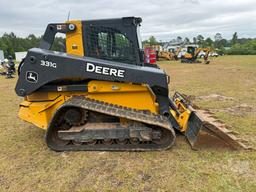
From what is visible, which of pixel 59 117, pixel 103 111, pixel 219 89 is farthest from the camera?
pixel 219 89

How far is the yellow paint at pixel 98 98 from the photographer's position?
4.92 m

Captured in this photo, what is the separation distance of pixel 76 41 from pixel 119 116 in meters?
1.77

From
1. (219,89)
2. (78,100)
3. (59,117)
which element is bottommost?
(219,89)

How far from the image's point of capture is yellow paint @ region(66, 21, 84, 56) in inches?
195

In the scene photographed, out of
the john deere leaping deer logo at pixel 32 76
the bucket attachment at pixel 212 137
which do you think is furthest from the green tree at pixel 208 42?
the john deere leaping deer logo at pixel 32 76

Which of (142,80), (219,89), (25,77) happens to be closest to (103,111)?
(142,80)

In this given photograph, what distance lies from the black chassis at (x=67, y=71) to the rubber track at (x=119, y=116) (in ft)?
1.65

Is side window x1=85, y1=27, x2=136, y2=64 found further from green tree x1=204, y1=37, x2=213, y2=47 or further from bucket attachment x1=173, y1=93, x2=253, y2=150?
green tree x1=204, y1=37, x2=213, y2=47

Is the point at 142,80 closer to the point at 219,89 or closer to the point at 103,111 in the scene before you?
the point at 103,111

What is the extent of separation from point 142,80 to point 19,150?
9.11 ft

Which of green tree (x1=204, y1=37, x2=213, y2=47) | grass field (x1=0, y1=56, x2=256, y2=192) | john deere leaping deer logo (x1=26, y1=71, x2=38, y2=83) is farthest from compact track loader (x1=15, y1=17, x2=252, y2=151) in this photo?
green tree (x1=204, y1=37, x2=213, y2=47)

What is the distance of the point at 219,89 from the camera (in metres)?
10.8

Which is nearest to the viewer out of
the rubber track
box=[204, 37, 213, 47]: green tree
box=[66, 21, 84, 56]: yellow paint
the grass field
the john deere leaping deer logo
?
the grass field

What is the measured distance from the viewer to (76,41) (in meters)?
5.00
